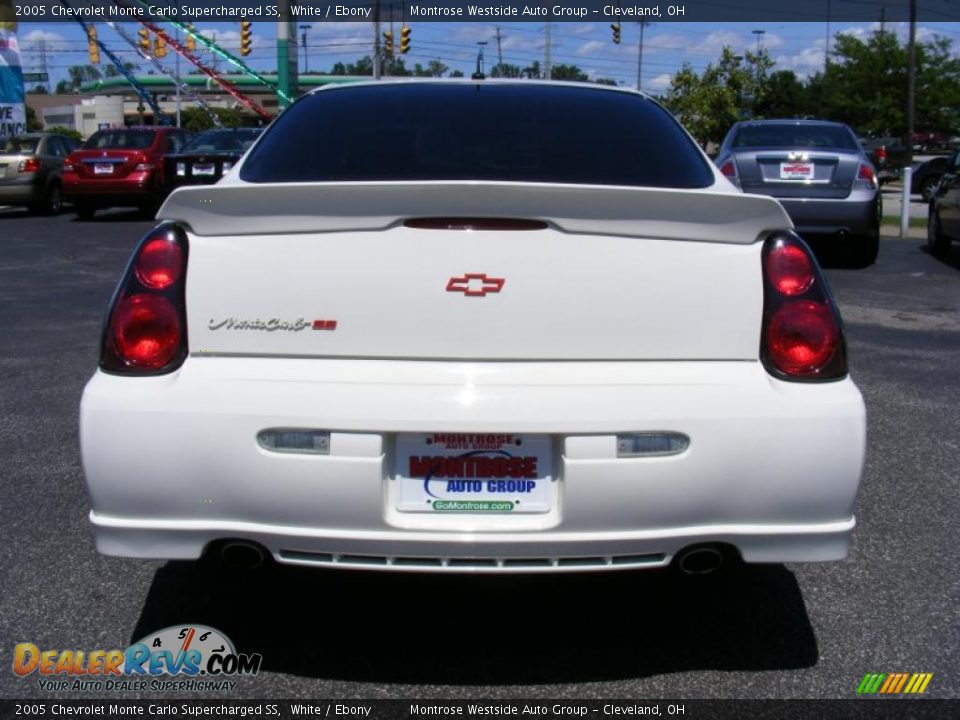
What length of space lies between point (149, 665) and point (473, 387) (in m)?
1.25

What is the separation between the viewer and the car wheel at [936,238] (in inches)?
508

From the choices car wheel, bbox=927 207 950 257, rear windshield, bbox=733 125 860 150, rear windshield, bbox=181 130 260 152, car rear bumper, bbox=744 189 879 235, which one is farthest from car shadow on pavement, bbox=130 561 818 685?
rear windshield, bbox=181 130 260 152

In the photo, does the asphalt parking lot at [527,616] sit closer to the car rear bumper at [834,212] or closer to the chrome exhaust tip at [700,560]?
the chrome exhaust tip at [700,560]

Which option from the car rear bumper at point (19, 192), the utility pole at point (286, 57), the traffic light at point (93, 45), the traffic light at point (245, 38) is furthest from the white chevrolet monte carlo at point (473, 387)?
the traffic light at point (93, 45)

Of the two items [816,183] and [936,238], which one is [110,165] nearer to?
[816,183]

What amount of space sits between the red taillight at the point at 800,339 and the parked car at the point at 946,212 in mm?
9995

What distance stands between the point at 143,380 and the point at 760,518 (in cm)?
160

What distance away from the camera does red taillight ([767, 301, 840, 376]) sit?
2.74m

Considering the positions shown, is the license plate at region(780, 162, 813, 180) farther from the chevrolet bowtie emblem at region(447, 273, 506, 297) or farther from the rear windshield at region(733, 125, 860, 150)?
the chevrolet bowtie emblem at region(447, 273, 506, 297)

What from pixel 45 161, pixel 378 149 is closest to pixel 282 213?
pixel 378 149

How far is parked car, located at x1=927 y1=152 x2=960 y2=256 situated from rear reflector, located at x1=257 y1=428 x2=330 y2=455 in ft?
35.4

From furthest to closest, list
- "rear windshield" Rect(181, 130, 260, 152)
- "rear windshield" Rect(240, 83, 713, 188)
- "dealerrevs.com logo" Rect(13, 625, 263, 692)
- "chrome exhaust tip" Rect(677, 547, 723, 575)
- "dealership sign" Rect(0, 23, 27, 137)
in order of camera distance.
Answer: "dealership sign" Rect(0, 23, 27, 137)
"rear windshield" Rect(181, 130, 260, 152)
"rear windshield" Rect(240, 83, 713, 188)
"dealerrevs.com logo" Rect(13, 625, 263, 692)
"chrome exhaust tip" Rect(677, 547, 723, 575)

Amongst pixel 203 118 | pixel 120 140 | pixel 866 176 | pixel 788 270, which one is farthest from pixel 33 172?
pixel 203 118

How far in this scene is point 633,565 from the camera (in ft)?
8.90
